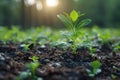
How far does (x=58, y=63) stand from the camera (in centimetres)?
404

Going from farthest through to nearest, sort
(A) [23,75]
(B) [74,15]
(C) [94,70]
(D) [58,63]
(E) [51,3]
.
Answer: (E) [51,3] < (B) [74,15] < (D) [58,63] < (C) [94,70] < (A) [23,75]

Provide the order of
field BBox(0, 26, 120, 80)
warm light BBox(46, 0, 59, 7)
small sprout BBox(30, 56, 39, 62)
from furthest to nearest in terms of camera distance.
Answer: warm light BBox(46, 0, 59, 7) < small sprout BBox(30, 56, 39, 62) < field BBox(0, 26, 120, 80)

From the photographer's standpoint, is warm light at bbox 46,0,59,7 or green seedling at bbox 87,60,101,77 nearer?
green seedling at bbox 87,60,101,77

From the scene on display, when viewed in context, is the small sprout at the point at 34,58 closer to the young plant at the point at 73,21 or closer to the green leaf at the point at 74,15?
the young plant at the point at 73,21

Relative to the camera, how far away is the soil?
3.52m

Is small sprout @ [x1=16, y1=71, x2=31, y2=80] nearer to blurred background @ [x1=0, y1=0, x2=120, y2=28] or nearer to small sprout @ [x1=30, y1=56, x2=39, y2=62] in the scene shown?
small sprout @ [x1=30, y1=56, x2=39, y2=62]

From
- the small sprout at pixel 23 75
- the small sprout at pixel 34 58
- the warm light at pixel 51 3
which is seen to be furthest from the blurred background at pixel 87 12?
the small sprout at pixel 23 75

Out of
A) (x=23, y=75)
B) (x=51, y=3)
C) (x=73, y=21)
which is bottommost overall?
(x=23, y=75)

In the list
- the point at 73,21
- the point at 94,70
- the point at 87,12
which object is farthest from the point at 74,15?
the point at 87,12

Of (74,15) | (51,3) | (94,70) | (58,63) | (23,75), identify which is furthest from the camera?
(51,3)

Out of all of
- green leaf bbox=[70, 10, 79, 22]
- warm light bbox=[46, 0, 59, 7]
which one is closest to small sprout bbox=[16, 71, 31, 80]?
green leaf bbox=[70, 10, 79, 22]

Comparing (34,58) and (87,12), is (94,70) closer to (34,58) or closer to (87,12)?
(34,58)

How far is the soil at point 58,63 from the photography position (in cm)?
352

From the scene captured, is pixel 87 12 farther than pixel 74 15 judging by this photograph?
Yes
